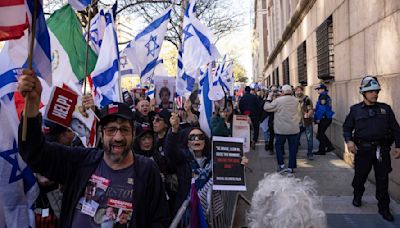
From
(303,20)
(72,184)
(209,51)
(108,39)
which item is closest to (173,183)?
(72,184)

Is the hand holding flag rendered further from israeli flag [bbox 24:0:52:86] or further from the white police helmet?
the white police helmet

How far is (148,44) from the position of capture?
6941 millimetres

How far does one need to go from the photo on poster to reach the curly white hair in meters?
6.29

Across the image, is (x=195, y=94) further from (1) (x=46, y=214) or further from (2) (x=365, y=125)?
(1) (x=46, y=214)

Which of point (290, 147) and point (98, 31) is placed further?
point (290, 147)

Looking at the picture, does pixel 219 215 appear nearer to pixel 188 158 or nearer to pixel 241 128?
pixel 188 158

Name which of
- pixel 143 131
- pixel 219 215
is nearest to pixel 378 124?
pixel 219 215

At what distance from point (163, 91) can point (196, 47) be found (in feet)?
6.91

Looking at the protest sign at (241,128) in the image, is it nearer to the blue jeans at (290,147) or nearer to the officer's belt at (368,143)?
the blue jeans at (290,147)

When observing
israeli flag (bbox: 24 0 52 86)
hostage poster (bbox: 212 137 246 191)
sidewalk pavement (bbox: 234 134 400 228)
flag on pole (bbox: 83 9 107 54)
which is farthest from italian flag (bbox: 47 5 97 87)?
sidewalk pavement (bbox: 234 134 400 228)

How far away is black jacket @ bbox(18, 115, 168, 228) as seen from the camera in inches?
104

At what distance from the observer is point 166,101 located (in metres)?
8.48

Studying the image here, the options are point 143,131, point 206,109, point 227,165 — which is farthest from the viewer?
point 206,109

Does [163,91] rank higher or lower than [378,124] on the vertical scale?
higher
